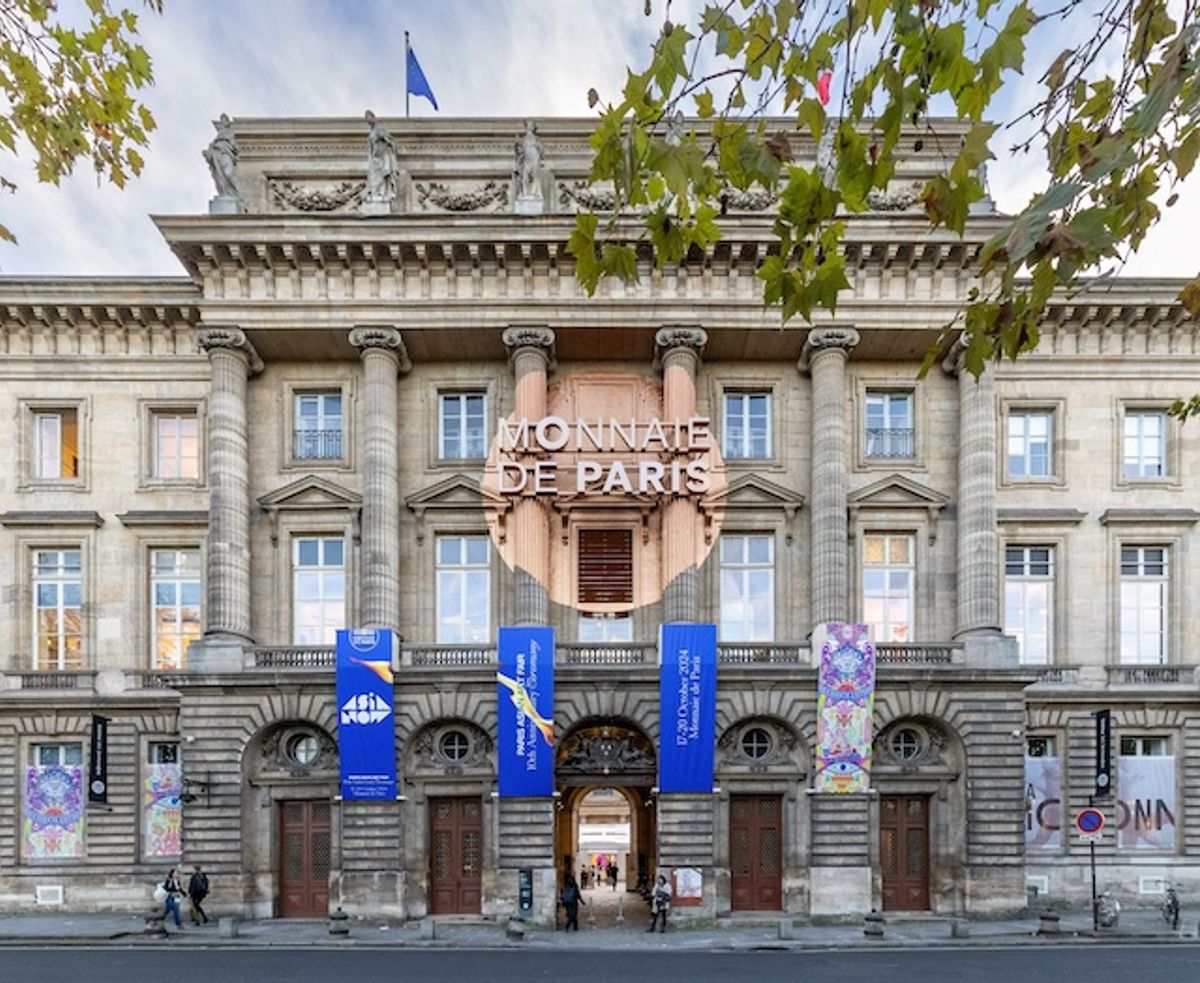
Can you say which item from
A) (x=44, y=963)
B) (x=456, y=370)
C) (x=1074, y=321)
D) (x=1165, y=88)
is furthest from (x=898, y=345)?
(x=44, y=963)

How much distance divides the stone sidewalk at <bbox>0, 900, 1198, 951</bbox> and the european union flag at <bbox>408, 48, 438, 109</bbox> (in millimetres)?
23723

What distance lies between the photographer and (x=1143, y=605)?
29062 mm

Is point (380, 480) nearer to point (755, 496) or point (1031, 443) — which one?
point (755, 496)

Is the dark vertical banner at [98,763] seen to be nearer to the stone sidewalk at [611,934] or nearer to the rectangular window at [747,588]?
the stone sidewalk at [611,934]

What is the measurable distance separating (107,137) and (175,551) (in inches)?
946

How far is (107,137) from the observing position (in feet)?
24.3

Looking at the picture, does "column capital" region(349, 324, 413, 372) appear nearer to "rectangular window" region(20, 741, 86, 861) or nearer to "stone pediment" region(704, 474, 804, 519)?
"stone pediment" region(704, 474, 804, 519)

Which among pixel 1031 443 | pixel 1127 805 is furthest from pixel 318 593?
pixel 1127 805

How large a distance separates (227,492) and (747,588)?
15872mm

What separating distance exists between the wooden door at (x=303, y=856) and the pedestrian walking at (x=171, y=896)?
272 cm

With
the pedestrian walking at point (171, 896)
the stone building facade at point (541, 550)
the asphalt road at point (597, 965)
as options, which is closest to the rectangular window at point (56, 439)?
the stone building facade at point (541, 550)

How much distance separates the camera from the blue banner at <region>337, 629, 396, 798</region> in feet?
82.1

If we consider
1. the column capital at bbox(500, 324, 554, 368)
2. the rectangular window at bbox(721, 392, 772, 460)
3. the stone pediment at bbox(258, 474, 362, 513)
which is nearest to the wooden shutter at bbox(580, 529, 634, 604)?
the rectangular window at bbox(721, 392, 772, 460)

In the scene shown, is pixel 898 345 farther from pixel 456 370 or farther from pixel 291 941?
pixel 291 941
